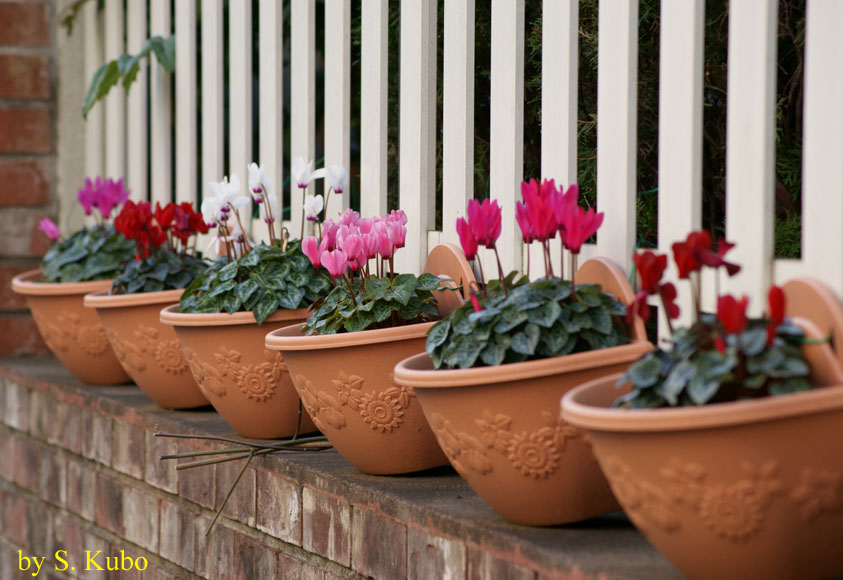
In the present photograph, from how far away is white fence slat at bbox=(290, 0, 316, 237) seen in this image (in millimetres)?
2639

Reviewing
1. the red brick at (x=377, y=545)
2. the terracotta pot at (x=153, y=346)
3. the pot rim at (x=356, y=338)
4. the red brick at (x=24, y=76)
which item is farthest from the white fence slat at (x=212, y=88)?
the red brick at (x=377, y=545)

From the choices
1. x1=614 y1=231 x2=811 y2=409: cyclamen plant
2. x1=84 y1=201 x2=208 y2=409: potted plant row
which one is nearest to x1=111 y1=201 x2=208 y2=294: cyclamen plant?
x1=84 y1=201 x2=208 y2=409: potted plant row

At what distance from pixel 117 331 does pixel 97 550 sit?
1.81 ft

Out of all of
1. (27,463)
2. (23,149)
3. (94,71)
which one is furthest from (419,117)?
(23,149)

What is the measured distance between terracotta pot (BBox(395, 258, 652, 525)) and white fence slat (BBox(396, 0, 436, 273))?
75cm

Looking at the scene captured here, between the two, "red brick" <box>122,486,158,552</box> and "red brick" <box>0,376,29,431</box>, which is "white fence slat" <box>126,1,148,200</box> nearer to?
"red brick" <box>0,376,29,431</box>

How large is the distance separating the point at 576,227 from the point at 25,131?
9.19 feet

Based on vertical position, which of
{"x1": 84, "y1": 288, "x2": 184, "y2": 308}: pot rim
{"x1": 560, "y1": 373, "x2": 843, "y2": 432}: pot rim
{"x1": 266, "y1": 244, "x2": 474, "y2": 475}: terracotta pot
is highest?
{"x1": 84, "y1": 288, "x2": 184, "y2": 308}: pot rim

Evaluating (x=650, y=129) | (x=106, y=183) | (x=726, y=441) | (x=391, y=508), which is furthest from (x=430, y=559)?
(x=106, y=183)

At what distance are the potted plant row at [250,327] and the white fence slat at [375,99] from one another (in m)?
0.16

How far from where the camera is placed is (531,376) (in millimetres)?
1454

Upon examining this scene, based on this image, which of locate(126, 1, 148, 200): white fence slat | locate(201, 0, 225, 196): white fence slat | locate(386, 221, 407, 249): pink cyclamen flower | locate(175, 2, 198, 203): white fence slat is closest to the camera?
locate(386, 221, 407, 249): pink cyclamen flower

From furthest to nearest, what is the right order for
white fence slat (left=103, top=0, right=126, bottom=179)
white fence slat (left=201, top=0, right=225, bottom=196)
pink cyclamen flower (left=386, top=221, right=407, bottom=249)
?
white fence slat (left=103, top=0, right=126, bottom=179) → white fence slat (left=201, top=0, right=225, bottom=196) → pink cyclamen flower (left=386, top=221, right=407, bottom=249)

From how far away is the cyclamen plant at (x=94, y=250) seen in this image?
9.99 ft
